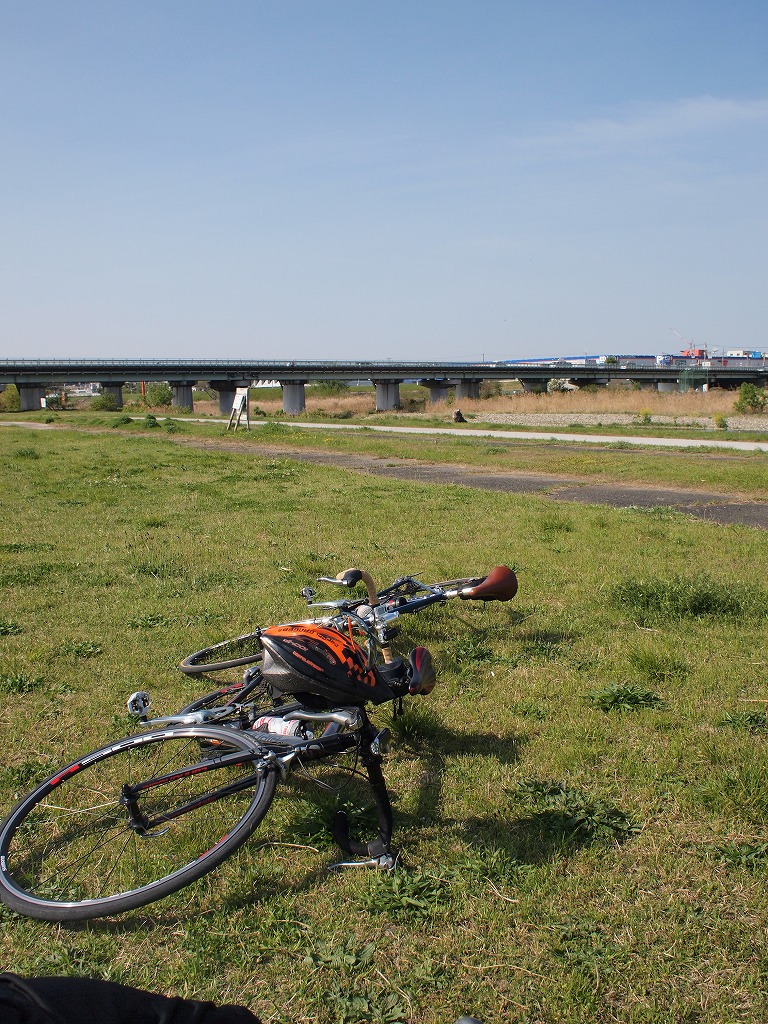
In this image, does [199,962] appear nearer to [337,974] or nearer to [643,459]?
[337,974]

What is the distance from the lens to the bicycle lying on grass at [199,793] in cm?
302

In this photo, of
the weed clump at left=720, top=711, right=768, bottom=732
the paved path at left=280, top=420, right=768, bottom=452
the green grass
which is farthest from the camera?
the paved path at left=280, top=420, right=768, bottom=452

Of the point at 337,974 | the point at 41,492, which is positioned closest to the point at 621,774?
the point at 337,974

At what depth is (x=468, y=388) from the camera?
254 feet

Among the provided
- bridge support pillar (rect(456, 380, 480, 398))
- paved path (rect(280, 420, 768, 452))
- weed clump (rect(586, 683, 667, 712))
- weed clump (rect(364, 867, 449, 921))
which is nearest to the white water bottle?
weed clump (rect(364, 867, 449, 921))

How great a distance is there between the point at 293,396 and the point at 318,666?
6609 centimetres

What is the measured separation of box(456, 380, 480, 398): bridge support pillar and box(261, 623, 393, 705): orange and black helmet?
74.7 meters

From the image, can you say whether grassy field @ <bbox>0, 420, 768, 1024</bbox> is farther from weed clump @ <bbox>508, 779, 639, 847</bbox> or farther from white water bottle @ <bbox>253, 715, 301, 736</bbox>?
white water bottle @ <bbox>253, 715, 301, 736</bbox>

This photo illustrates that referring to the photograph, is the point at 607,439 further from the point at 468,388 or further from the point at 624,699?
the point at 468,388

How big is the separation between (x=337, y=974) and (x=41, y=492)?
13.4 meters

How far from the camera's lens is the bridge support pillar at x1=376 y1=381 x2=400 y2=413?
2781 inches

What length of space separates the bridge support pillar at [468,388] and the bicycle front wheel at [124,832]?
245 ft

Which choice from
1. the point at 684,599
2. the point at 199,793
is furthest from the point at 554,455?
the point at 199,793

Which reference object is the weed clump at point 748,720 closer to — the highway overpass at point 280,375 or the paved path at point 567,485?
the paved path at point 567,485
